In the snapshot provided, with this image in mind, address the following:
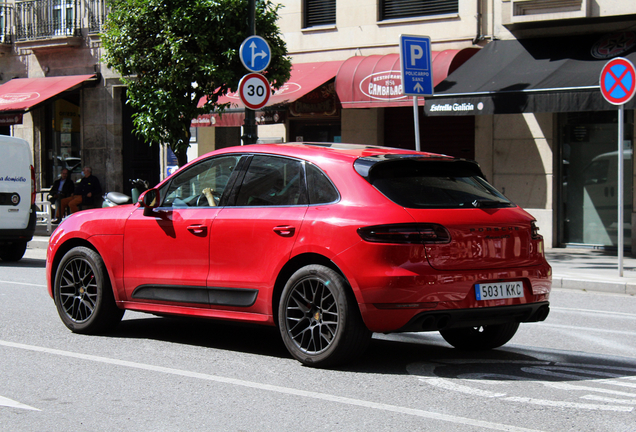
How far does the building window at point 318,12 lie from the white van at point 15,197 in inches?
316

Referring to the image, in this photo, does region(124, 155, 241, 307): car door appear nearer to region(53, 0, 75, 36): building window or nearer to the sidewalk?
the sidewalk

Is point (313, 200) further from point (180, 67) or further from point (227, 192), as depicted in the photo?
point (180, 67)

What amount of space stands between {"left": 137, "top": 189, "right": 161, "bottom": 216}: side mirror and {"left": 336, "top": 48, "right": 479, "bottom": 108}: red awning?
401 inches

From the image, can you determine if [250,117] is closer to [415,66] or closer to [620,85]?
[415,66]

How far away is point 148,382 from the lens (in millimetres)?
5484

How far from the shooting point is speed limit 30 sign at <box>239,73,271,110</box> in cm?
1371

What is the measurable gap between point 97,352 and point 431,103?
10.5 m

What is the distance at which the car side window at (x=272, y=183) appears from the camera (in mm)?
6168

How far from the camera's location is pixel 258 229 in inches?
243

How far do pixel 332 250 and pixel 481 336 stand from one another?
168cm

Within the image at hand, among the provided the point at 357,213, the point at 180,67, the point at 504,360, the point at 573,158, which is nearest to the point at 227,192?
the point at 357,213

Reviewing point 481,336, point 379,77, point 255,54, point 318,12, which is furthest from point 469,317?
point 318,12

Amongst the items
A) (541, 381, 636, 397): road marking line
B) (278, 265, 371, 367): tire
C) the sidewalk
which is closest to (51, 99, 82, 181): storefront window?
the sidewalk

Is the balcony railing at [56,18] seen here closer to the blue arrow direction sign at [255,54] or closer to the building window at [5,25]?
the building window at [5,25]
